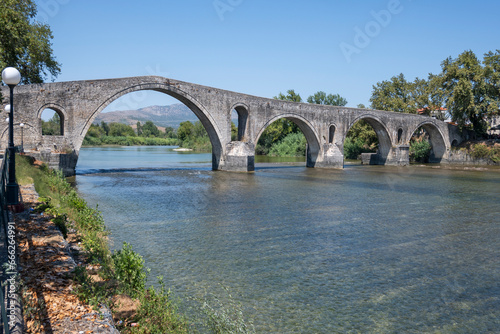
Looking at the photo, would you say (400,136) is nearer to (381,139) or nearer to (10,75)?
(381,139)

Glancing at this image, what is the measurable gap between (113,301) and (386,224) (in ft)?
28.1

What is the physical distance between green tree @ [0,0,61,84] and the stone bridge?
1.99m

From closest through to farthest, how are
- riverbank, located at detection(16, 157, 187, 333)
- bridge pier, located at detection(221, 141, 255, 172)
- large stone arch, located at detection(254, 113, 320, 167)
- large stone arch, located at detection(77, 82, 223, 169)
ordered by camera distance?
riverbank, located at detection(16, 157, 187, 333) → large stone arch, located at detection(77, 82, 223, 169) → bridge pier, located at detection(221, 141, 255, 172) → large stone arch, located at detection(254, 113, 320, 167)

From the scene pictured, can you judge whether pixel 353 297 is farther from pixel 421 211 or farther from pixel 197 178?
pixel 197 178

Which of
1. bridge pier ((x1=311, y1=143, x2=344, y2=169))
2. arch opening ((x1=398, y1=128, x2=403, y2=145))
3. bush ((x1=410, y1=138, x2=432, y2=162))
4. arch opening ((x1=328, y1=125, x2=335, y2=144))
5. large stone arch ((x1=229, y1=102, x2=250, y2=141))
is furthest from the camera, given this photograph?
bush ((x1=410, y1=138, x2=432, y2=162))

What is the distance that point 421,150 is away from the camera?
45500mm

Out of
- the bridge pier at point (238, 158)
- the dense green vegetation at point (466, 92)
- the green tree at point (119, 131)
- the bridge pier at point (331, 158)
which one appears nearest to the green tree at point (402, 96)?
the dense green vegetation at point (466, 92)

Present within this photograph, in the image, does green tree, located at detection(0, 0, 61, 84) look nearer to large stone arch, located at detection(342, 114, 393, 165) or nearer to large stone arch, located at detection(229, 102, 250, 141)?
large stone arch, located at detection(229, 102, 250, 141)

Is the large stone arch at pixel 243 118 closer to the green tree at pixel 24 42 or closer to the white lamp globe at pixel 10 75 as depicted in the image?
the green tree at pixel 24 42

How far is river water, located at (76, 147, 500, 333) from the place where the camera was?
5570 millimetres

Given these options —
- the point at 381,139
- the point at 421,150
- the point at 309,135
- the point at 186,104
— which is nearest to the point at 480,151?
the point at 421,150

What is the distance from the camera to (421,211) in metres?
13.4

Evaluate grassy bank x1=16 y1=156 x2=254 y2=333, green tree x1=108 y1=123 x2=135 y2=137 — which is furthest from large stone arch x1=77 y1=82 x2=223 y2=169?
green tree x1=108 y1=123 x2=135 y2=137

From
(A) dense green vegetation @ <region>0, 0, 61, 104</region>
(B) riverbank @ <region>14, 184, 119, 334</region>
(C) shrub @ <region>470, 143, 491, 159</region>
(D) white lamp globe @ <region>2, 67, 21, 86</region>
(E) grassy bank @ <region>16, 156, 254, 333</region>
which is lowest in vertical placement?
(E) grassy bank @ <region>16, 156, 254, 333</region>
